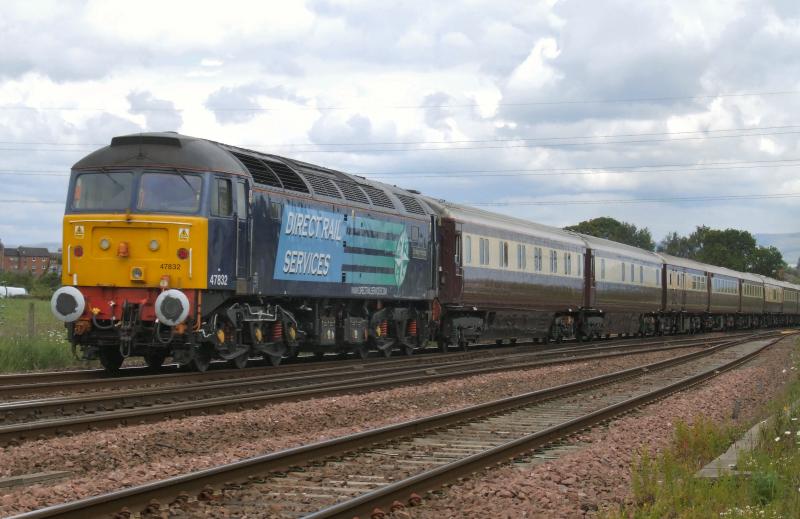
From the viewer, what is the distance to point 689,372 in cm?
2266

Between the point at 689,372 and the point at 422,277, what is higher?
the point at 422,277

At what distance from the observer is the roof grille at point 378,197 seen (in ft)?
76.3

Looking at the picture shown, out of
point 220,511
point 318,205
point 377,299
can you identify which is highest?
point 318,205

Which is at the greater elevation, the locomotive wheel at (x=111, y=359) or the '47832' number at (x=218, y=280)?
the '47832' number at (x=218, y=280)

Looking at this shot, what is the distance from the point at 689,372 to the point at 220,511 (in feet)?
55.9

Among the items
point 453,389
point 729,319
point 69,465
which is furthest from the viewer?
point 729,319

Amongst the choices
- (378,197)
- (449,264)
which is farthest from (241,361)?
(449,264)

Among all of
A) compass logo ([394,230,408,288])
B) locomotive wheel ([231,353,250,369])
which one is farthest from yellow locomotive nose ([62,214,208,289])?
compass logo ([394,230,408,288])

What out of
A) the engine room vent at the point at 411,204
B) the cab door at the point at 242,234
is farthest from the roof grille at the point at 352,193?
the cab door at the point at 242,234

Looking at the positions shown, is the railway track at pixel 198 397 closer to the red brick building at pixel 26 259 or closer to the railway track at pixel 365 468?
the railway track at pixel 365 468

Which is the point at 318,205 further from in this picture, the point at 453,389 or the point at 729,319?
the point at 729,319

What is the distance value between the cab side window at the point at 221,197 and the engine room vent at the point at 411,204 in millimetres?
8013

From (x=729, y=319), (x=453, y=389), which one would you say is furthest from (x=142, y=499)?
(x=729, y=319)

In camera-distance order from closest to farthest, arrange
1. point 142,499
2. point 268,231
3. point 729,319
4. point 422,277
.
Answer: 1. point 142,499
2. point 268,231
3. point 422,277
4. point 729,319
